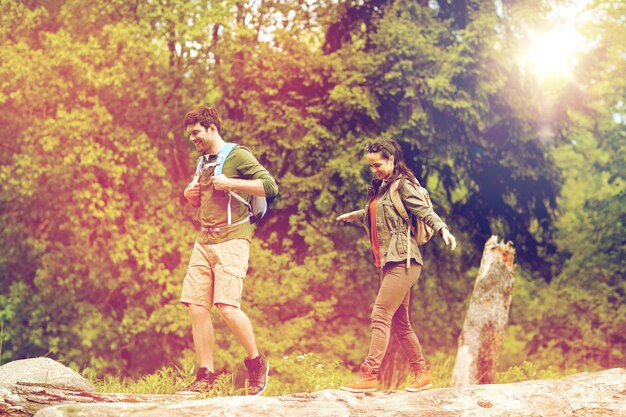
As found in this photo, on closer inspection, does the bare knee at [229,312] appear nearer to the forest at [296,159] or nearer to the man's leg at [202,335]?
the man's leg at [202,335]

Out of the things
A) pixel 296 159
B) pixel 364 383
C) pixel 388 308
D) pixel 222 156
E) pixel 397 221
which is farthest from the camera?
pixel 296 159

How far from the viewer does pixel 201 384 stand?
624cm

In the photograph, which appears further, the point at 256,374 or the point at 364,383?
the point at 256,374

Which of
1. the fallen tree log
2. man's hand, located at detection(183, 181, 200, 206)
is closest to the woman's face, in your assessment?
man's hand, located at detection(183, 181, 200, 206)

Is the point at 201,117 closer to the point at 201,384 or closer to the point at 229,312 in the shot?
the point at 229,312

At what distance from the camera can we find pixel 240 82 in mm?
16688

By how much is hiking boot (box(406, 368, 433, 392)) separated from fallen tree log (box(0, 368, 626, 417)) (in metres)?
0.10

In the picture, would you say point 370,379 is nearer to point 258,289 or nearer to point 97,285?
point 258,289

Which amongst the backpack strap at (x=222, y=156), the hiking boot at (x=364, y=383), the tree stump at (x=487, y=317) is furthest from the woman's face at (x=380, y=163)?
the tree stump at (x=487, y=317)

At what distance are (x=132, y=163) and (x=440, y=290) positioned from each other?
7.18 m

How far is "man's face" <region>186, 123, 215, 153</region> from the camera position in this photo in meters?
6.29

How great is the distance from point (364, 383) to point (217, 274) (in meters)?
1.32

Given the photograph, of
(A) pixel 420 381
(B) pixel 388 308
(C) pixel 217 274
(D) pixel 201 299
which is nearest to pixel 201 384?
(D) pixel 201 299

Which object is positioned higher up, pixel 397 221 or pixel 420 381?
pixel 397 221
